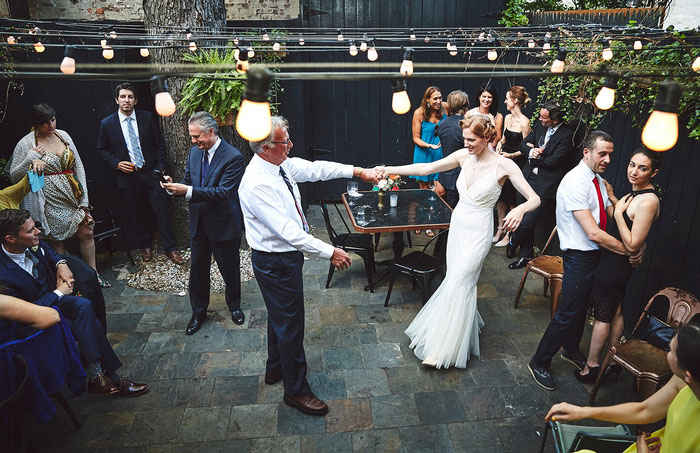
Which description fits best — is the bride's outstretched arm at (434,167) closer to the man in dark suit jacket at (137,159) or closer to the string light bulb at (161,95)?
the string light bulb at (161,95)

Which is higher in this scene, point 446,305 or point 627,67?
point 627,67

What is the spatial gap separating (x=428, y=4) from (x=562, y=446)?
643cm

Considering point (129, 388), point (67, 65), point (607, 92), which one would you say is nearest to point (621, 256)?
point (607, 92)

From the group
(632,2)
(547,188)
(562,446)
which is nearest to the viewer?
(562,446)

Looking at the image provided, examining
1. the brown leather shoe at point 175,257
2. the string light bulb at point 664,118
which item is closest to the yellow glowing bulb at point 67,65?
the brown leather shoe at point 175,257

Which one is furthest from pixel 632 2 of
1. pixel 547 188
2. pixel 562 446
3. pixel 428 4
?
pixel 562 446

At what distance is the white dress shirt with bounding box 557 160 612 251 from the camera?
3.12 meters

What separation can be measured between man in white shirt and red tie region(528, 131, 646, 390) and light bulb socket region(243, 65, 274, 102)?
7.25 ft

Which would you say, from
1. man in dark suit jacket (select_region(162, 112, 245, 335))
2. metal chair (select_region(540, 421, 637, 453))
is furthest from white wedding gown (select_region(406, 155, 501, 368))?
man in dark suit jacket (select_region(162, 112, 245, 335))

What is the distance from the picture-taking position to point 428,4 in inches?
274

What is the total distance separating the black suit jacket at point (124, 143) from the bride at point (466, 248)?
2.90 meters

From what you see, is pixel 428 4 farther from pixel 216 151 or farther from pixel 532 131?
pixel 216 151

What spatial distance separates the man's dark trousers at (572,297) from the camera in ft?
10.7

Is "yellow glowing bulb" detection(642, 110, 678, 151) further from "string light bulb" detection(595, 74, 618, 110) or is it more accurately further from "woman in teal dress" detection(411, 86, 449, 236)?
"woman in teal dress" detection(411, 86, 449, 236)
